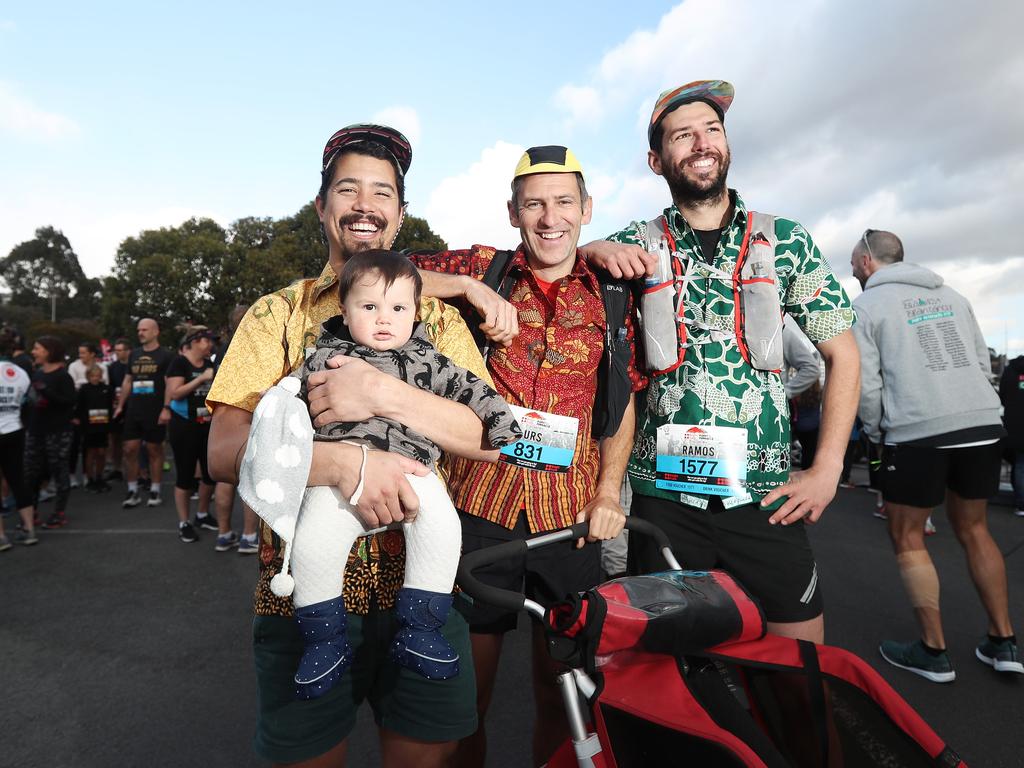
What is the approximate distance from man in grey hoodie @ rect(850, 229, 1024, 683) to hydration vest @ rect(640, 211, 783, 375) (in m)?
1.50

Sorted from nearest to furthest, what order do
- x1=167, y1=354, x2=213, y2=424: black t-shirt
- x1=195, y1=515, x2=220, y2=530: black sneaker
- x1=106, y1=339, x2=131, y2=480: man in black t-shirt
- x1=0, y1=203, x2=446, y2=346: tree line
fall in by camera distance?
x1=167, y1=354, x2=213, y2=424: black t-shirt < x1=195, y1=515, x2=220, y2=530: black sneaker < x1=106, y1=339, x2=131, y2=480: man in black t-shirt < x1=0, y1=203, x2=446, y2=346: tree line

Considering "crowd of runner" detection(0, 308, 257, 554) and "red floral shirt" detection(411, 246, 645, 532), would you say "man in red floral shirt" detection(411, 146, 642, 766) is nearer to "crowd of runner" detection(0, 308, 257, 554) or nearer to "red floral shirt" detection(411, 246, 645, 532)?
"red floral shirt" detection(411, 246, 645, 532)

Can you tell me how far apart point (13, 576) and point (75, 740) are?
321cm

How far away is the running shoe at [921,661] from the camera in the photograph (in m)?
3.36

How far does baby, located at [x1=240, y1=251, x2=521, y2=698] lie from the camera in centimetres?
135

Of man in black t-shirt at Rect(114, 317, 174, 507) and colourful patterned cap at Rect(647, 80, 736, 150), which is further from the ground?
colourful patterned cap at Rect(647, 80, 736, 150)

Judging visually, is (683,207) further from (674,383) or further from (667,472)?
(667,472)

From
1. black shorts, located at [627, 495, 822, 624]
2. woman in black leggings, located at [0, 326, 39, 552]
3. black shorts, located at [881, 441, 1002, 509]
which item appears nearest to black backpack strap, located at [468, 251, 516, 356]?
black shorts, located at [627, 495, 822, 624]

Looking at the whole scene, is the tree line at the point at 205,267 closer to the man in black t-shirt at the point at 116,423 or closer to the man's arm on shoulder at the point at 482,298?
the man in black t-shirt at the point at 116,423

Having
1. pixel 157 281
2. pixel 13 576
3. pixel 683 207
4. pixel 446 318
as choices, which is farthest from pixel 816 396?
pixel 157 281

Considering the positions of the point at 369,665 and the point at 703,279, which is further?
the point at 703,279

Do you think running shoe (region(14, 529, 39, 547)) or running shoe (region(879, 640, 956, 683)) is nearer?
running shoe (region(879, 640, 956, 683))

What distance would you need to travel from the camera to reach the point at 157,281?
1393 inches

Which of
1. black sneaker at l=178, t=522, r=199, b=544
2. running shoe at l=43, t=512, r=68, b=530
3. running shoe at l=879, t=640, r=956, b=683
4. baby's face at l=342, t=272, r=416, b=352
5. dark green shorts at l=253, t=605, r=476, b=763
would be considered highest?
baby's face at l=342, t=272, r=416, b=352
